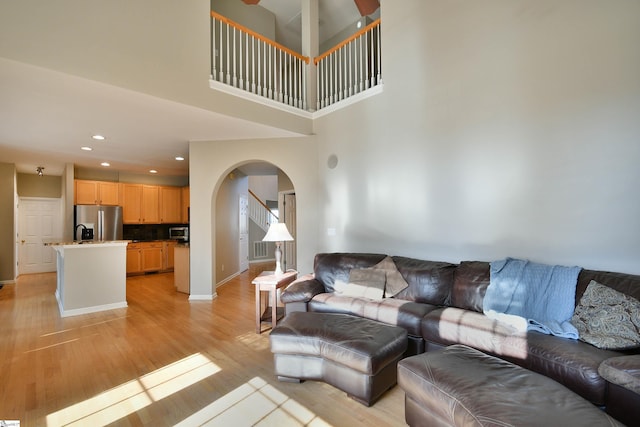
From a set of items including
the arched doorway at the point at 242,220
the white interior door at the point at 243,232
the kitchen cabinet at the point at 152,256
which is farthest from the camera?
the white interior door at the point at 243,232

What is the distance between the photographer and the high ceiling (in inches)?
111

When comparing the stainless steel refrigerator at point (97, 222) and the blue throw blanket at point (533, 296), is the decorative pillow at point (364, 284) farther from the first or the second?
the stainless steel refrigerator at point (97, 222)

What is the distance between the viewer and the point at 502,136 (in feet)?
9.44

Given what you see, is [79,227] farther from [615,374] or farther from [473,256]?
[615,374]

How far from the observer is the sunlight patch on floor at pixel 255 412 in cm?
184

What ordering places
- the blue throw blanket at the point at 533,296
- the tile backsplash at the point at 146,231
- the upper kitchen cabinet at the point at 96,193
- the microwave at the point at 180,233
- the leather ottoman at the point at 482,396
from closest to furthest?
the leather ottoman at the point at 482,396 < the blue throw blanket at the point at 533,296 < the upper kitchen cabinet at the point at 96,193 < the tile backsplash at the point at 146,231 < the microwave at the point at 180,233

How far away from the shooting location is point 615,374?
146 centimetres

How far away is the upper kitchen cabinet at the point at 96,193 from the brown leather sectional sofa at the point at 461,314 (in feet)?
19.7

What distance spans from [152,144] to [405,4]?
174 inches

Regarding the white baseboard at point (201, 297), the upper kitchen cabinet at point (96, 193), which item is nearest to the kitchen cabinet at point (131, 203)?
the upper kitchen cabinet at point (96, 193)

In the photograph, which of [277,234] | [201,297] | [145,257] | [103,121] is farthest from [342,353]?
[145,257]

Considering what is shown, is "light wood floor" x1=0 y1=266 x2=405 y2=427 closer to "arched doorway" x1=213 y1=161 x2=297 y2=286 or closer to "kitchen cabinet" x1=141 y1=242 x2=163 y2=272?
"arched doorway" x1=213 y1=161 x2=297 y2=286

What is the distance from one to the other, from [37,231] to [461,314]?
968 cm

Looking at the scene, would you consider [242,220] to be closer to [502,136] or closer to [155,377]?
[155,377]
